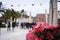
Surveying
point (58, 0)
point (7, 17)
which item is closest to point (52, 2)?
point (58, 0)

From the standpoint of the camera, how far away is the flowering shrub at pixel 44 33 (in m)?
3.11

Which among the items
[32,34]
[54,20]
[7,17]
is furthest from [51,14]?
[7,17]

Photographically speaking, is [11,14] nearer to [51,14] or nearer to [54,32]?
[51,14]

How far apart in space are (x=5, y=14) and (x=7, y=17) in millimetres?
1131

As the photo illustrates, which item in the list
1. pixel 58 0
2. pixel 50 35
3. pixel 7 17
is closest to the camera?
pixel 50 35

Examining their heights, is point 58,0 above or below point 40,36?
above

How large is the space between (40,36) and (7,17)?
1589 inches

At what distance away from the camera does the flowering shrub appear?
3.11 metres

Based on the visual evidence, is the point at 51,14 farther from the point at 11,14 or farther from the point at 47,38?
the point at 11,14

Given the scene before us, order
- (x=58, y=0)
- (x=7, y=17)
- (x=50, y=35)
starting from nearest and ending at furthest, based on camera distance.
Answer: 1. (x=50, y=35)
2. (x=58, y=0)
3. (x=7, y=17)

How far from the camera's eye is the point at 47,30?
126 inches

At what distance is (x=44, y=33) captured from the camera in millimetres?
3160

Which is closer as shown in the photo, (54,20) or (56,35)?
(56,35)

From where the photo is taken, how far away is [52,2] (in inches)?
500
